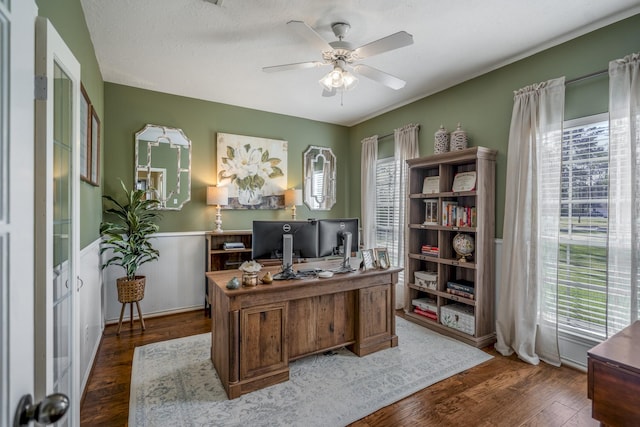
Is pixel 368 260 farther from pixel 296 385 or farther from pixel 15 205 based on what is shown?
pixel 15 205

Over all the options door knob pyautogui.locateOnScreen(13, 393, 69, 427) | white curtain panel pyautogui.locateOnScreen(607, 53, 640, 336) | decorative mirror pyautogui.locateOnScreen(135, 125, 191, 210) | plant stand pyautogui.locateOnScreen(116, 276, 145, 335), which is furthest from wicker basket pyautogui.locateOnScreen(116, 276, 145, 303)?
white curtain panel pyautogui.locateOnScreen(607, 53, 640, 336)

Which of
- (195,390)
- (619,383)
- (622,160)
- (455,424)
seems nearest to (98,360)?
(195,390)

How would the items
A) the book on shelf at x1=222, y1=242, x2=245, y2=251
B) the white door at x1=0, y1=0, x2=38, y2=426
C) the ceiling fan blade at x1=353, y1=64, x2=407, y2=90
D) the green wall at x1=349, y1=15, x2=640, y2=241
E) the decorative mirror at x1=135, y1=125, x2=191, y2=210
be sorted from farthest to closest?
1. the book on shelf at x1=222, y1=242, x2=245, y2=251
2. the decorative mirror at x1=135, y1=125, x2=191, y2=210
3. the ceiling fan blade at x1=353, y1=64, x2=407, y2=90
4. the green wall at x1=349, y1=15, x2=640, y2=241
5. the white door at x1=0, y1=0, x2=38, y2=426

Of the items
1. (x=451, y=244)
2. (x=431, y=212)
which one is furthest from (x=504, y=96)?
(x=451, y=244)

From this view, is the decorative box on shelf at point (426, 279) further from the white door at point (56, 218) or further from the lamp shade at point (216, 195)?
the white door at point (56, 218)

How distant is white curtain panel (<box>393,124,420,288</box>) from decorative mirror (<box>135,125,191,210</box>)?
2.83 metres

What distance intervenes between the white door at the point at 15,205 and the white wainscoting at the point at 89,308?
70.7 inches

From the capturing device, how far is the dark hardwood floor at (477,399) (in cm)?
202

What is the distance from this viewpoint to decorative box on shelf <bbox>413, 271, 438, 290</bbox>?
356 centimetres

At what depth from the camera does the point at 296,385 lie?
239 centimetres

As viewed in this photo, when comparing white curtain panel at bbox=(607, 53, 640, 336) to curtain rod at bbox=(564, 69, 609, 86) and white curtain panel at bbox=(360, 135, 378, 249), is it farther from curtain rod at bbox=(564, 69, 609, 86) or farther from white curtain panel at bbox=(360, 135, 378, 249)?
white curtain panel at bbox=(360, 135, 378, 249)

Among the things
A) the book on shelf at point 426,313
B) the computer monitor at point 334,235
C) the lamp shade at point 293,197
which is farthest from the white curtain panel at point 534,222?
the lamp shade at point 293,197

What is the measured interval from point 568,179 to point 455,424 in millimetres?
2198

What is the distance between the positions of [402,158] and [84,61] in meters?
3.53
